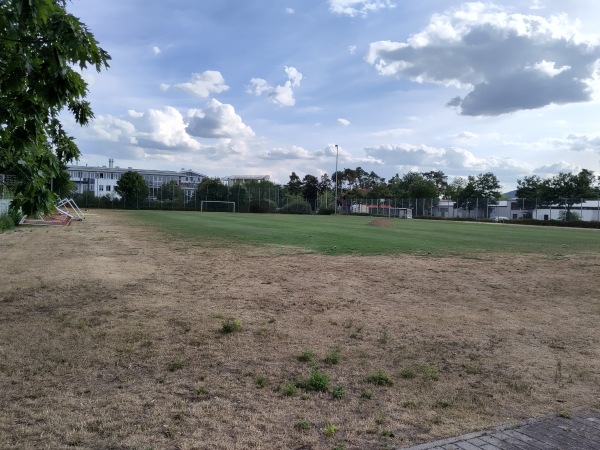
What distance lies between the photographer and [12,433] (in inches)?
146

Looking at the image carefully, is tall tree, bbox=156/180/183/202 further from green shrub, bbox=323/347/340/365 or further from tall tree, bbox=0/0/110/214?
green shrub, bbox=323/347/340/365

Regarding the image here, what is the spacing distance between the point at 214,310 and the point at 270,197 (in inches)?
3127

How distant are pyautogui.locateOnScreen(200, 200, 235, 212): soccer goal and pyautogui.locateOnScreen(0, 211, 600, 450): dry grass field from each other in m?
72.0

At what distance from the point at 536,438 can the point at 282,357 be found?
2.77m

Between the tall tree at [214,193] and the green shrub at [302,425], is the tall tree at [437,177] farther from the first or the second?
the green shrub at [302,425]

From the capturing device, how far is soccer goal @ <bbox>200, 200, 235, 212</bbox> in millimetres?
82812

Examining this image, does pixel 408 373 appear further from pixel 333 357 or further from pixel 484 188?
pixel 484 188

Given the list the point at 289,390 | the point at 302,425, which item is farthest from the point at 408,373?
the point at 302,425

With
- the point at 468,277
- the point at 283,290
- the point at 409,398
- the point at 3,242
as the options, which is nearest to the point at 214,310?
the point at 283,290

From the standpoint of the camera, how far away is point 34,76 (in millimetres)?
4402

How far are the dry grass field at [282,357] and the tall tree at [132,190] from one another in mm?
74634

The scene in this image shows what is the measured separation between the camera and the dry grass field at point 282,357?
3.97 meters

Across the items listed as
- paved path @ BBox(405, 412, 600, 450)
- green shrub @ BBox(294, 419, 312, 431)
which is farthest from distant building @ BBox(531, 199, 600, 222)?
green shrub @ BBox(294, 419, 312, 431)

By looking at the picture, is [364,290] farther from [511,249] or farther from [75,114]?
[511,249]
